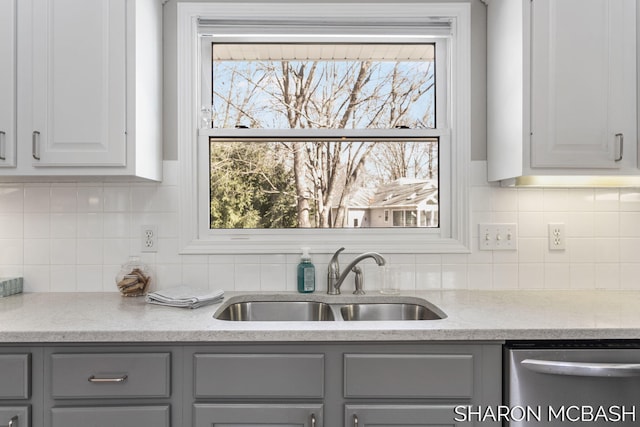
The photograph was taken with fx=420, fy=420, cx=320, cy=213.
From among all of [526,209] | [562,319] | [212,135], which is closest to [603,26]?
[526,209]

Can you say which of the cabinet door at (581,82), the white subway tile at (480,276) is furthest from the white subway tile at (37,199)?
the cabinet door at (581,82)

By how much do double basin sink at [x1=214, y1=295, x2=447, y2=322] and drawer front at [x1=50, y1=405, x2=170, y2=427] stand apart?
1.61 feet

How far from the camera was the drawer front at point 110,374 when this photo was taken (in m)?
1.32

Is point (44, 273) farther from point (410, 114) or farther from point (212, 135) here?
point (410, 114)

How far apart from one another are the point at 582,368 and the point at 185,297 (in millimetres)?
1374

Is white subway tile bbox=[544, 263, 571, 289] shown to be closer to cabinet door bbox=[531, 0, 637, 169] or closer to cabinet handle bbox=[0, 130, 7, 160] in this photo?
cabinet door bbox=[531, 0, 637, 169]

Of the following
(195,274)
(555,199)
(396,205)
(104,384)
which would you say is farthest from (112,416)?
(555,199)

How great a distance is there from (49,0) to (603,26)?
2.11 m

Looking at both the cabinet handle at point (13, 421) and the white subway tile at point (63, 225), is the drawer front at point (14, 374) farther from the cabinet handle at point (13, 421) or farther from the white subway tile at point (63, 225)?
the white subway tile at point (63, 225)

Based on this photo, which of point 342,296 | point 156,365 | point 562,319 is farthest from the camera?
point 342,296

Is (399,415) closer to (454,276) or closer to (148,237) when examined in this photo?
(454,276)

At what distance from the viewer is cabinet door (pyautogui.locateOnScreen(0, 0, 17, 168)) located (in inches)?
62.4

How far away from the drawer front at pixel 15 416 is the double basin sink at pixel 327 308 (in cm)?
71

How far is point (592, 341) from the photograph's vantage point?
1344 millimetres
